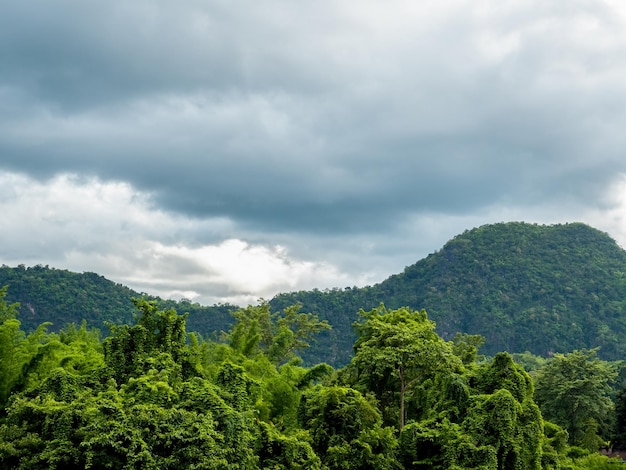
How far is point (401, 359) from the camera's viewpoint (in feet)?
81.6

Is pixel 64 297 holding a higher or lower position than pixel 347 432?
higher

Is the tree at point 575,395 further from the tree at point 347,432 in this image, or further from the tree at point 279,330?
the tree at point 347,432

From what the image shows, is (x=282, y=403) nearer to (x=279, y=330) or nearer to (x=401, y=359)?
(x=401, y=359)

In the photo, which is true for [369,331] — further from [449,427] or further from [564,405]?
[564,405]

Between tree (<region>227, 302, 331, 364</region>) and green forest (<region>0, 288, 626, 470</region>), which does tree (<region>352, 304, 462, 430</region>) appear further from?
tree (<region>227, 302, 331, 364</region>)

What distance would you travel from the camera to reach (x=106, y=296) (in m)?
99.7

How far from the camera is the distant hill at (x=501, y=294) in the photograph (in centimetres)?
11675

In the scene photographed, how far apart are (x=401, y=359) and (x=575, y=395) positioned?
23177mm

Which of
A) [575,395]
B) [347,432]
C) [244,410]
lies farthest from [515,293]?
[244,410]

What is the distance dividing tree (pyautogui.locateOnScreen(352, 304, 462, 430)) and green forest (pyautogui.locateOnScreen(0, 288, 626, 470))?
0.07 m

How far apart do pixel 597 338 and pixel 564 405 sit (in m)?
82.4

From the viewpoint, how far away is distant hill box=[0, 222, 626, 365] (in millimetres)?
116750

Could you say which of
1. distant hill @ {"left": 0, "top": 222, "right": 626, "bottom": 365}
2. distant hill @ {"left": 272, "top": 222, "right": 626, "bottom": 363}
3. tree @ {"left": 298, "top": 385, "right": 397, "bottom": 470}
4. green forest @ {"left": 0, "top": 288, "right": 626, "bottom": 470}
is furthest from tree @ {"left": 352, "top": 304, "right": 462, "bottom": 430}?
distant hill @ {"left": 272, "top": 222, "right": 626, "bottom": 363}

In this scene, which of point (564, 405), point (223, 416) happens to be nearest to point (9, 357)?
point (223, 416)
